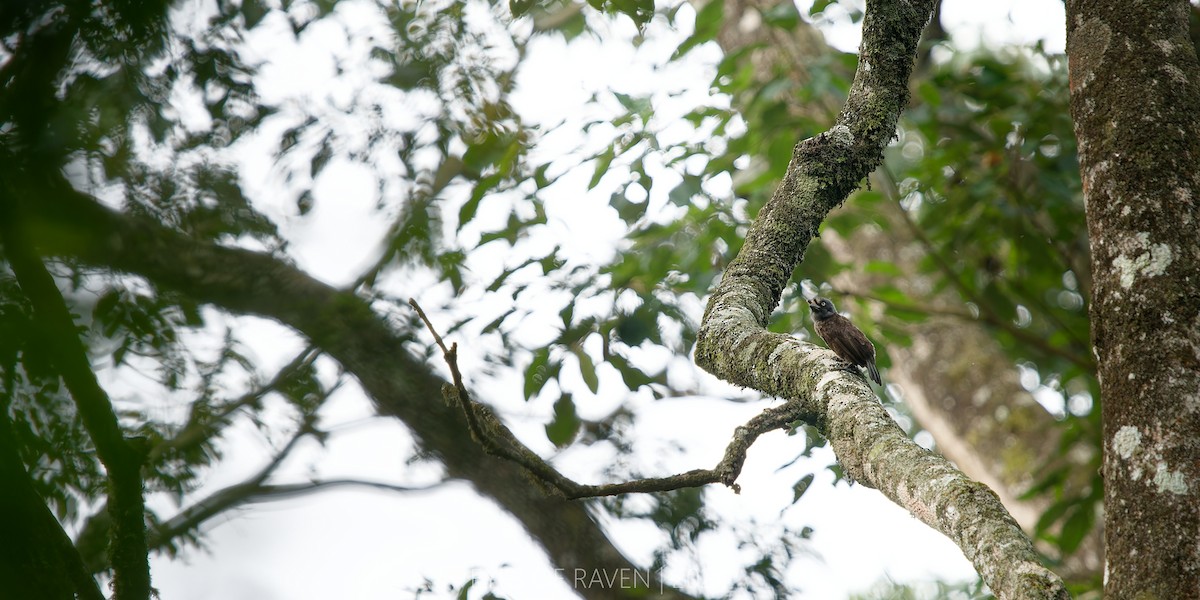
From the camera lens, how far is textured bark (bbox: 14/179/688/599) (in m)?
3.56

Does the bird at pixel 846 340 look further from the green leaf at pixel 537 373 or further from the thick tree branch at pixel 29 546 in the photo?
the thick tree branch at pixel 29 546

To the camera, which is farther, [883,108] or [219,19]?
[219,19]

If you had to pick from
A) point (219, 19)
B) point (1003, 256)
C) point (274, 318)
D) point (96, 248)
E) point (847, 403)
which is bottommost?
point (847, 403)

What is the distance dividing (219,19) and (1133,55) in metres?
3.25

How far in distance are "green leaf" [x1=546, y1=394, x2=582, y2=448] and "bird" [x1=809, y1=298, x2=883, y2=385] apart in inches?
37.7

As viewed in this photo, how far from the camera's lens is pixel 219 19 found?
357 centimetres

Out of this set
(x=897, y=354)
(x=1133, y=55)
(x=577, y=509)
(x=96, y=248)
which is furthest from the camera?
(x=897, y=354)

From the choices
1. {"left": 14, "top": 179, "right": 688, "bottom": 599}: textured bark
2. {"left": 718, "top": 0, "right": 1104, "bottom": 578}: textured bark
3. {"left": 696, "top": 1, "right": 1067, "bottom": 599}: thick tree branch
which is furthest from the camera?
{"left": 718, "top": 0, "right": 1104, "bottom": 578}: textured bark

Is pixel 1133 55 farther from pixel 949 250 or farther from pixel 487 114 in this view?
pixel 949 250

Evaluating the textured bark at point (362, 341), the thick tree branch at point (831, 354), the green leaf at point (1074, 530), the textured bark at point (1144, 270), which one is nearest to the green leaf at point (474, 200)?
the textured bark at point (362, 341)

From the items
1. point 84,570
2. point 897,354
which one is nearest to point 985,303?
point 897,354

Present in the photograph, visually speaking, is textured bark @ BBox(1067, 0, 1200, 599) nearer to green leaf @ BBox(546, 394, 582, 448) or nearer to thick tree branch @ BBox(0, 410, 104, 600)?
green leaf @ BBox(546, 394, 582, 448)

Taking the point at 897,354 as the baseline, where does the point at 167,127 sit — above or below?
below

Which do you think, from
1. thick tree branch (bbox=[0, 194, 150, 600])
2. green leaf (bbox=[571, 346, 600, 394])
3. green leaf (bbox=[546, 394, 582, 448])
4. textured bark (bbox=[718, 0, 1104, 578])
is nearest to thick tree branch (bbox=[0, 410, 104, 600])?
thick tree branch (bbox=[0, 194, 150, 600])
